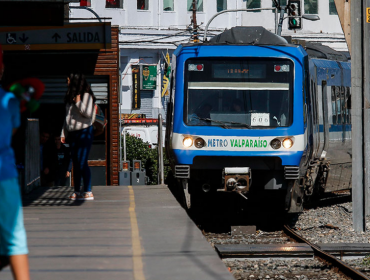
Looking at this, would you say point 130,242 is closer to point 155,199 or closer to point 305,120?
point 155,199

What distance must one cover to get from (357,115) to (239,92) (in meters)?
2.21

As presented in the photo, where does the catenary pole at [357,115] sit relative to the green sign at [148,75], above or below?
below

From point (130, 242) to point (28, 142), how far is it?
3972mm

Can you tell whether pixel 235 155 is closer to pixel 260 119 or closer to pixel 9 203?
pixel 260 119

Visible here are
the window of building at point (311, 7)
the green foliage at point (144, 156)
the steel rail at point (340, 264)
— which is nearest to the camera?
the steel rail at point (340, 264)

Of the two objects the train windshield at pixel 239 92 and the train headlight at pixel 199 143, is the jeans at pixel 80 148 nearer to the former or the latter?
the train headlight at pixel 199 143

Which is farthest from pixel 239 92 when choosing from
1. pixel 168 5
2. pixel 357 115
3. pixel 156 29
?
pixel 168 5

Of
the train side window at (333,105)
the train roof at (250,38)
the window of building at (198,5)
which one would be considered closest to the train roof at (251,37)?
the train roof at (250,38)

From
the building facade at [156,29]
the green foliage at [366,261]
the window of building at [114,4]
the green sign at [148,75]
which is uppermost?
the window of building at [114,4]

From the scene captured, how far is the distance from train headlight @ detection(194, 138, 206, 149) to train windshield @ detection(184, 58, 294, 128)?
280mm

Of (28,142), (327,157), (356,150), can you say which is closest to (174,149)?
(28,142)

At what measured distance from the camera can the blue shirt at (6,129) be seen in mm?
3660

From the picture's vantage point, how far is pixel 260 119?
34.8ft

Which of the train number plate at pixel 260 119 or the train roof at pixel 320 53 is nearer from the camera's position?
the train number plate at pixel 260 119
